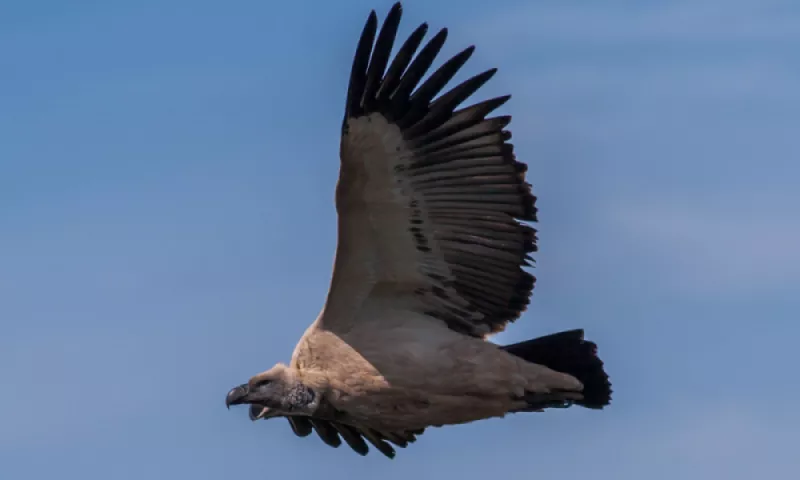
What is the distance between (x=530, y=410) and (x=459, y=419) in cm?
59

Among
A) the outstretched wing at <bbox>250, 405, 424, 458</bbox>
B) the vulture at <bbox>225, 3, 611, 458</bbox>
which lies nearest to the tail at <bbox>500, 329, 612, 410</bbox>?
→ the vulture at <bbox>225, 3, 611, 458</bbox>

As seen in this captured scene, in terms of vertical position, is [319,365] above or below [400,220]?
below

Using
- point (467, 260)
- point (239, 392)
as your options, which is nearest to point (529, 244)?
point (467, 260)

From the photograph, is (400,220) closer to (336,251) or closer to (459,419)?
(336,251)

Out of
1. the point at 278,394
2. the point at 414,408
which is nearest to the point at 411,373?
the point at 414,408

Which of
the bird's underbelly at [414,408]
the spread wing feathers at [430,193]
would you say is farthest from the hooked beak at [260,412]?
the spread wing feathers at [430,193]

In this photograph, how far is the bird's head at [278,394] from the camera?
13602 mm

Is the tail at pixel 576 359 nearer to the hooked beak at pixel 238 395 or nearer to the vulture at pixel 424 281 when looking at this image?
the vulture at pixel 424 281

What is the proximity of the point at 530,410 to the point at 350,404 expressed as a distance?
150 centimetres

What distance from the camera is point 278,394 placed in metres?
13.7

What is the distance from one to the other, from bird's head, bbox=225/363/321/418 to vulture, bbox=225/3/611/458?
0.01 metres

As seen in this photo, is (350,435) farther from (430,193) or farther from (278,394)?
(430,193)

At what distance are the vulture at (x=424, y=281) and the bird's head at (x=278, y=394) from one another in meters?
0.01

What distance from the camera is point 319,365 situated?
13.6 m
